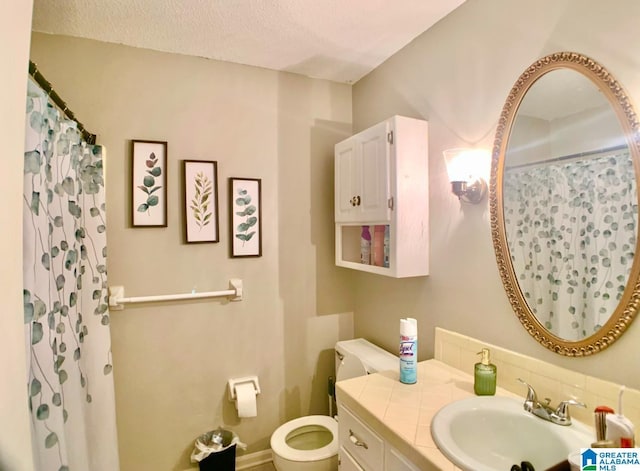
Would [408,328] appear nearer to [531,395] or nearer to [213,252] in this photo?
[531,395]

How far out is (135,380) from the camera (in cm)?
180

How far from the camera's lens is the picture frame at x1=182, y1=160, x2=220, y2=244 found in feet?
6.18

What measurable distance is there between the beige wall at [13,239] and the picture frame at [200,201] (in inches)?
A: 52.0

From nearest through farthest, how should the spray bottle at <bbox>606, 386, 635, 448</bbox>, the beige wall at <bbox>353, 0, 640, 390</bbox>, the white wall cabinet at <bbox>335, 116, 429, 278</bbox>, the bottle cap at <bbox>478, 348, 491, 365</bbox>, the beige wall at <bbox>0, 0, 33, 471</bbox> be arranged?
1. the beige wall at <bbox>0, 0, 33, 471</bbox>
2. the spray bottle at <bbox>606, 386, 635, 448</bbox>
3. the beige wall at <bbox>353, 0, 640, 390</bbox>
4. the bottle cap at <bbox>478, 348, 491, 365</bbox>
5. the white wall cabinet at <bbox>335, 116, 429, 278</bbox>

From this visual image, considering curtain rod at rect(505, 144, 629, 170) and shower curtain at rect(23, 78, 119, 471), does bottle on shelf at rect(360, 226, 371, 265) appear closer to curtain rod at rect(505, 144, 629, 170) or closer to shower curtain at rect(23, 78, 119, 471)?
curtain rod at rect(505, 144, 629, 170)

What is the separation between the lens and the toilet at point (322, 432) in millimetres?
1634

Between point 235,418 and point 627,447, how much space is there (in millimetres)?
1814

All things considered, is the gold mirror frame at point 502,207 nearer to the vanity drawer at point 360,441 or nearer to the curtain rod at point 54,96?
the vanity drawer at point 360,441

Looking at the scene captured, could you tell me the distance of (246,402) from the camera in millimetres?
1882

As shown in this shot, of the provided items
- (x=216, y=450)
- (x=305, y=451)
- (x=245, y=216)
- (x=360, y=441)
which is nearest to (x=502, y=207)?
(x=360, y=441)

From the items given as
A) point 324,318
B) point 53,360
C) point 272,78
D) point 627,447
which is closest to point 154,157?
point 272,78

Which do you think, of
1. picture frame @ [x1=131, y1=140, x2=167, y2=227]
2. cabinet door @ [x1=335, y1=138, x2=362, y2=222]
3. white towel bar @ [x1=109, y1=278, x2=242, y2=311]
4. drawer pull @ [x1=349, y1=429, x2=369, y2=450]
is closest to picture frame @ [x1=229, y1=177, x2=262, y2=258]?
white towel bar @ [x1=109, y1=278, x2=242, y2=311]

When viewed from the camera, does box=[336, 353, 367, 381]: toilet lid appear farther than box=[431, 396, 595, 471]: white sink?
Yes

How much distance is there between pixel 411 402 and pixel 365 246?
2.94ft
